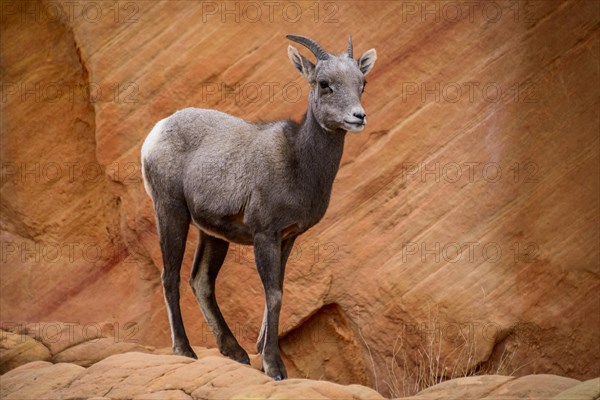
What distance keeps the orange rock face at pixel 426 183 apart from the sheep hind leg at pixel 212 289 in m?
2.21

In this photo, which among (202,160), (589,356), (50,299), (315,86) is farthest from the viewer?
(50,299)

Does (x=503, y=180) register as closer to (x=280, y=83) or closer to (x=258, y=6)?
(x=280, y=83)

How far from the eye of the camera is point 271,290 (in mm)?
9023

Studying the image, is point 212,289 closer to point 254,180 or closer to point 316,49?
point 254,180

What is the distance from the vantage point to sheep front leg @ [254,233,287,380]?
8.94 metres

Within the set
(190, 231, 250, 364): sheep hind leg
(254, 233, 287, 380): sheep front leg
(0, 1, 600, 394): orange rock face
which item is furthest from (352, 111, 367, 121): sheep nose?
(0, 1, 600, 394): orange rock face

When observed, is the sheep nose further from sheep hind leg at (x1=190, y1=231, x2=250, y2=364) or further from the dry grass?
the dry grass

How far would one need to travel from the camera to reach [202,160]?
969cm

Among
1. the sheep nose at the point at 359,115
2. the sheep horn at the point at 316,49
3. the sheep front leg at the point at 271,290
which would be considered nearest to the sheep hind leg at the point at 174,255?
the sheep front leg at the point at 271,290

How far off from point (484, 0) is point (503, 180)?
2.26 m

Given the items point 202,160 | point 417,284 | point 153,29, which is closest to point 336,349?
point 417,284

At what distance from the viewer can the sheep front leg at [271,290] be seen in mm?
8938

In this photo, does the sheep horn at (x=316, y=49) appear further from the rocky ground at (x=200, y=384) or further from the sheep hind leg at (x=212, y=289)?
the rocky ground at (x=200, y=384)

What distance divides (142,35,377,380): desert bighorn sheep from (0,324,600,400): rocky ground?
27.0 inches
